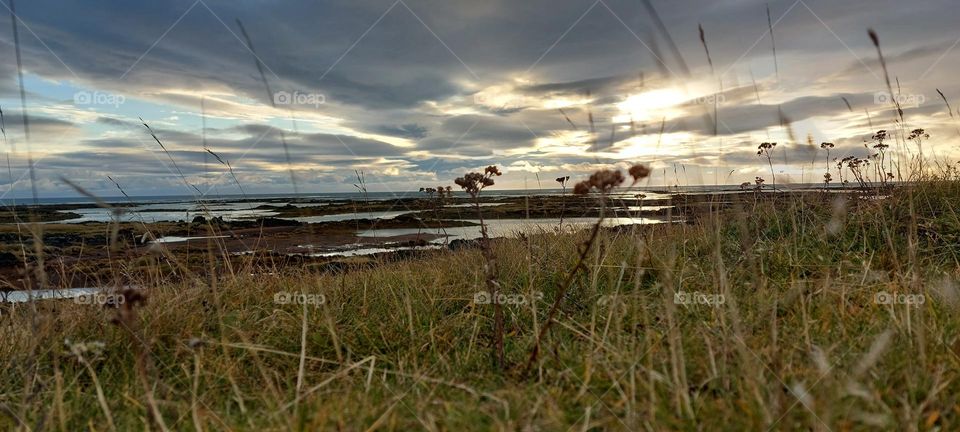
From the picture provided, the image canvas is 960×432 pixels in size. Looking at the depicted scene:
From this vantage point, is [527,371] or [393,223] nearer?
[527,371]

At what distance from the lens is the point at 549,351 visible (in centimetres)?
274

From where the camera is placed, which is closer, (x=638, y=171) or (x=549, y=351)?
(x=638, y=171)

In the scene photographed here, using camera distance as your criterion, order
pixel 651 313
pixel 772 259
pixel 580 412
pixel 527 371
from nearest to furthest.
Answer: pixel 580 412 < pixel 527 371 < pixel 651 313 < pixel 772 259

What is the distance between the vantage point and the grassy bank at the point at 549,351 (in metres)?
2.03

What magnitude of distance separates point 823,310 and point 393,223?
1005 inches

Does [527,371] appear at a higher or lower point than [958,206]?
lower

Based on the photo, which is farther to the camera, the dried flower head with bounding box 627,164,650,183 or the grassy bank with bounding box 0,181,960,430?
the dried flower head with bounding box 627,164,650,183

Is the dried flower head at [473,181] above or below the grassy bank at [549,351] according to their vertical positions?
above

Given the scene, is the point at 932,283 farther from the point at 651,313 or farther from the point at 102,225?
the point at 102,225

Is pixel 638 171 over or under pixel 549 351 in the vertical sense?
over

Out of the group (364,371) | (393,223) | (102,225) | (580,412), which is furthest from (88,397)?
(102,225)

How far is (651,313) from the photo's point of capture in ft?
10.8

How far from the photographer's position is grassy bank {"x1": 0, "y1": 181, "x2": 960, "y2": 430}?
2.03 m

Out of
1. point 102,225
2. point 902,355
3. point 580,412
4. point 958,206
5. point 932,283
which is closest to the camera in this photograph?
point 580,412
